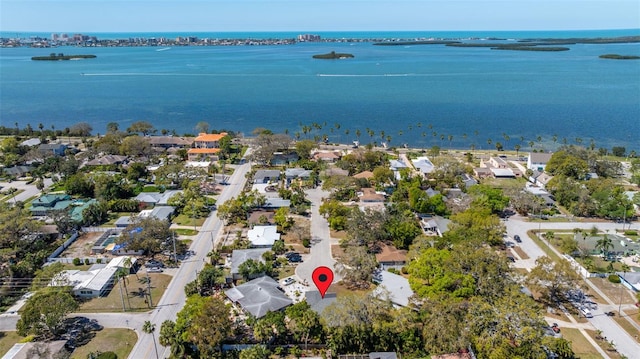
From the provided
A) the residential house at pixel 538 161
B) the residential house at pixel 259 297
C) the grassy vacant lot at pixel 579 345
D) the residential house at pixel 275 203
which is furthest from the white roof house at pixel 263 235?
the residential house at pixel 538 161

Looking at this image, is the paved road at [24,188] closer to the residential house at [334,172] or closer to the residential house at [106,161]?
the residential house at [106,161]

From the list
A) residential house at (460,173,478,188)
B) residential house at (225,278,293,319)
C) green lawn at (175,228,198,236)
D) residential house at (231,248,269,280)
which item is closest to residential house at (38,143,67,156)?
green lawn at (175,228,198,236)

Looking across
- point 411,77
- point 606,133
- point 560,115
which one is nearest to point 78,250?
point 606,133

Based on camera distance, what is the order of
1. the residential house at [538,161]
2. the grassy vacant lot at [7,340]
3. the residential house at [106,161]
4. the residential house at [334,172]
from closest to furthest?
the grassy vacant lot at [7,340], the residential house at [334,172], the residential house at [538,161], the residential house at [106,161]

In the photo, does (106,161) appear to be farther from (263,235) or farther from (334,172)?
(263,235)

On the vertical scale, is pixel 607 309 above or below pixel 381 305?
below

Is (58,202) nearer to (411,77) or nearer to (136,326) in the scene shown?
(136,326)

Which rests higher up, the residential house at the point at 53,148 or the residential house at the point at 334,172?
the residential house at the point at 53,148
